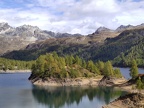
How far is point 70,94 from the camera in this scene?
164m

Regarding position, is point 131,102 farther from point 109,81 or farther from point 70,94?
point 109,81

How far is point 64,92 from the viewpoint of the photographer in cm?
16925

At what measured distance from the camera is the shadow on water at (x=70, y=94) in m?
143

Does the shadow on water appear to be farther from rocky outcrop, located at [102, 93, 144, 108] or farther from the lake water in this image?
rocky outcrop, located at [102, 93, 144, 108]

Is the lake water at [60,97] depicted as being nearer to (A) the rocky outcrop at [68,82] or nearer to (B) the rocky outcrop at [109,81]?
(B) the rocky outcrop at [109,81]

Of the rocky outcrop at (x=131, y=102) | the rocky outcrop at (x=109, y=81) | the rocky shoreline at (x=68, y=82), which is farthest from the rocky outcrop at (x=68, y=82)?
the rocky outcrop at (x=131, y=102)

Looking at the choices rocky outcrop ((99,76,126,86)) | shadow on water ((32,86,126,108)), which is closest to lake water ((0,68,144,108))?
shadow on water ((32,86,126,108))

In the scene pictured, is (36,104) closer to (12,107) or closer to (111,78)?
(12,107)

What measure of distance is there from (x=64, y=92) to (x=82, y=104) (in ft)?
116

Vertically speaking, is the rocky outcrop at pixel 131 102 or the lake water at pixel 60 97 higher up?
the rocky outcrop at pixel 131 102

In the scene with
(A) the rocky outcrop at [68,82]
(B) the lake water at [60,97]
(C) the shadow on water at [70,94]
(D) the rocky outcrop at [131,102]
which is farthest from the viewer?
(A) the rocky outcrop at [68,82]

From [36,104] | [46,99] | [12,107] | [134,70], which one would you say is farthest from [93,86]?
[12,107]

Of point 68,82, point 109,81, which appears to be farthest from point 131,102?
point 68,82

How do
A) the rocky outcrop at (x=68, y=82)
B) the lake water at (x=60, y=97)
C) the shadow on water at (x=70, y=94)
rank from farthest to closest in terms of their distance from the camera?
the rocky outcrop at (x=68, y=82)
the shadow on water at (x=70, y=94)
the lake water at (x=60, y=97)
